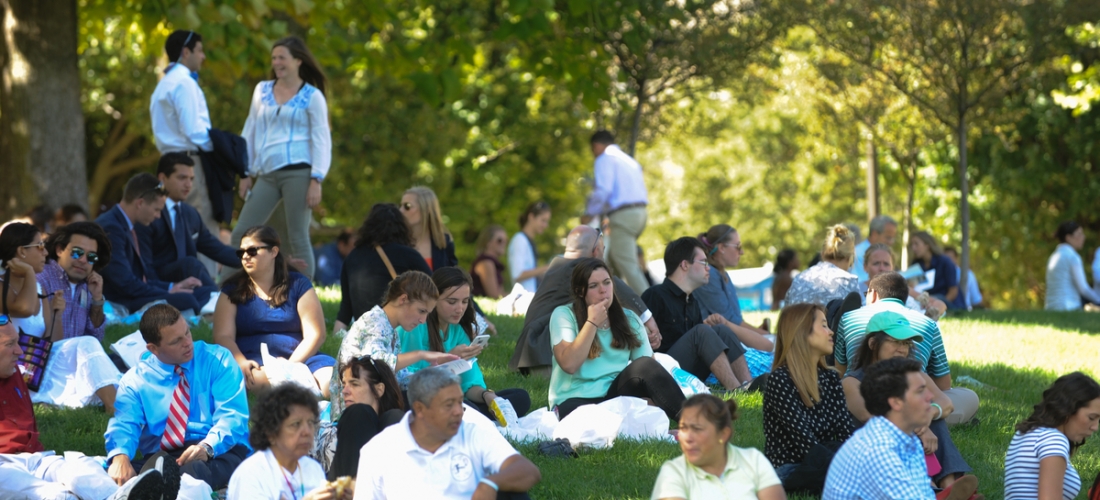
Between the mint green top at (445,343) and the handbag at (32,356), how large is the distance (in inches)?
96.8

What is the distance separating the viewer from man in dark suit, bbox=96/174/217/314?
10.2 m

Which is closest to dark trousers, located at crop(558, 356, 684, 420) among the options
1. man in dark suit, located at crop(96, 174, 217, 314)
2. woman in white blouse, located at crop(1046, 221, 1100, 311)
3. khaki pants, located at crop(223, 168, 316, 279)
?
khaki pants, located at crop(223, 168, 316, 279)

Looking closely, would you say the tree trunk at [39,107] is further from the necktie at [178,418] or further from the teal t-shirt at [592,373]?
the teal t-shirt at [592,373]

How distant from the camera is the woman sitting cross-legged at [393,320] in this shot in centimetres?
711

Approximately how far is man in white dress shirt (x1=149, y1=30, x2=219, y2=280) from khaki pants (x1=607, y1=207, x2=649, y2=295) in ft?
17.8

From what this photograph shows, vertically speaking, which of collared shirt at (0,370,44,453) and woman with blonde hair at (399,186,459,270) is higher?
woman with blonde hair at (399,186,459,270)

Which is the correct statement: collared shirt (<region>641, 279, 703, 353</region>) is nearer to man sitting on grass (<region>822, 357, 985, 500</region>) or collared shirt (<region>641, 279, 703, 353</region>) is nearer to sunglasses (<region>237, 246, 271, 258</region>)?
sunglasses (<region>237, 246, 271, 258</region>)

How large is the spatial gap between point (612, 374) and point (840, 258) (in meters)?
3.30

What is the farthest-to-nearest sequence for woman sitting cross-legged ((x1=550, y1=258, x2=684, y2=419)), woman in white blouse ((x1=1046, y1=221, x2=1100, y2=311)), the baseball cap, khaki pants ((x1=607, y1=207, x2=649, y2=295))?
woman in white blouse ((x1=1046, y1=221, x2=1100, y2=311))
khaki pants ((x1=607, y1=207, x2=649, y2=295))
woman sitting cross-legged ((x1=550, y1=258, x2=684, y2=419))
the baseball cap

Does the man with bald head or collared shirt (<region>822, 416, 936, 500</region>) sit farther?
the man with bald head

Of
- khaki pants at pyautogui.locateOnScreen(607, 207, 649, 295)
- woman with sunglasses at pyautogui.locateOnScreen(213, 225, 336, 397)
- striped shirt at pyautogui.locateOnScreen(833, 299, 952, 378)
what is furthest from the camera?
khaki pants at pyautogui.locateOnScreen(607, 207, 649, 295)

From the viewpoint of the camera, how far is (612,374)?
803 centimetres

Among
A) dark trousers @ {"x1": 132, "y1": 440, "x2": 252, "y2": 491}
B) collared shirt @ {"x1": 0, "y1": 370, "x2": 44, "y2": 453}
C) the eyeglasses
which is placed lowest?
dark trousers @ {"x1": 132, "y1": 440, "x2": 252, "y2": 491}

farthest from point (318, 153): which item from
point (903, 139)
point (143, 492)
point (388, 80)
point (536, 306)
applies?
point (388, 80)
